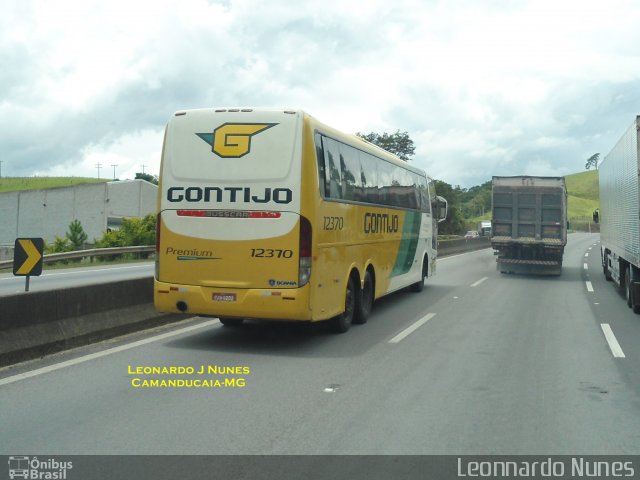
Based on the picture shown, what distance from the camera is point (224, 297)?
881cm

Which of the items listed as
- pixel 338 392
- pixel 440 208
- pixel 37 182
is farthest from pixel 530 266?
pixel 37 182

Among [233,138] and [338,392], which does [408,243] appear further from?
[338,392]

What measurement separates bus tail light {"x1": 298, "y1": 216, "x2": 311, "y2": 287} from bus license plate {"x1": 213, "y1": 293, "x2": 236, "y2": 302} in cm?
96

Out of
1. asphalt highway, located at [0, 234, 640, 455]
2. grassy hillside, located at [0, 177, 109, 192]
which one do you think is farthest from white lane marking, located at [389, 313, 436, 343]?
grassy hillside, located at [0, 177, 109, 192]

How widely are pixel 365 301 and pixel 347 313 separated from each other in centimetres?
113

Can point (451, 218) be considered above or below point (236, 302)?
above

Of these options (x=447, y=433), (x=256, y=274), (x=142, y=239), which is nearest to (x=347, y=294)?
(x=256, y=274)

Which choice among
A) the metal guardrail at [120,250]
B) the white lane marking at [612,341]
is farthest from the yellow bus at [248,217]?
the metal guardrail at [120,250]

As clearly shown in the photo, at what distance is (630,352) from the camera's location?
Answer: 9.02 metres

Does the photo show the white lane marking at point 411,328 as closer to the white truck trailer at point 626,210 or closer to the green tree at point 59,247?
the white truck trailer at point 626,210

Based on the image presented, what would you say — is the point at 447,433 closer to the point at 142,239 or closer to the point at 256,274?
the point at 256,274

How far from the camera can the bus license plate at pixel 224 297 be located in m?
8.77

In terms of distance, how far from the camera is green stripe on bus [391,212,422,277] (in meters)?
14.2
